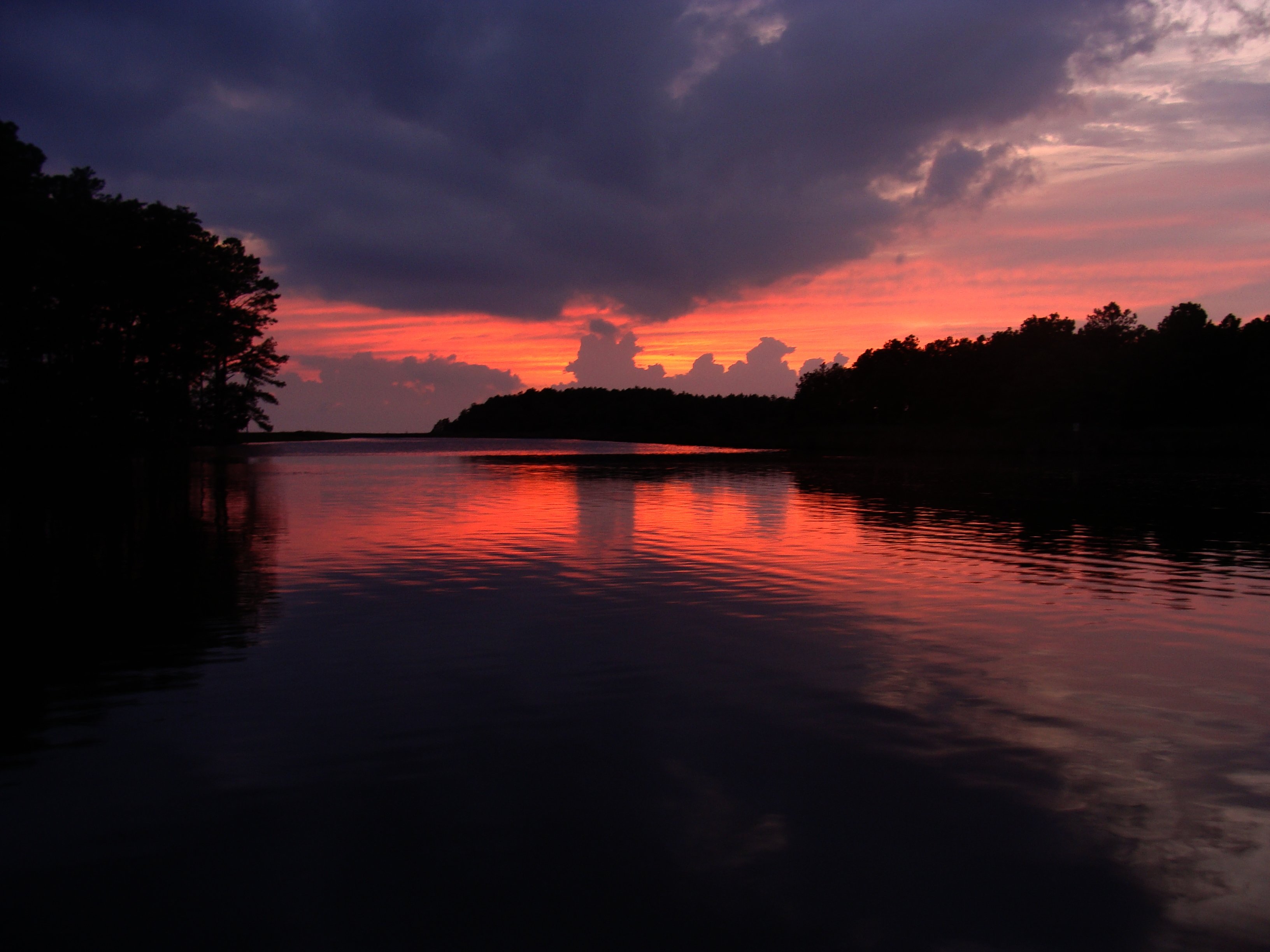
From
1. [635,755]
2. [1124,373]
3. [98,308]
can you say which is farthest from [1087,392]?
[635,755]

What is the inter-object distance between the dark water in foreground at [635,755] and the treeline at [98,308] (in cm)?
2301

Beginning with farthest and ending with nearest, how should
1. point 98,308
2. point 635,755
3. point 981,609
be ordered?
point 98,308, point 981,609, point 635,755

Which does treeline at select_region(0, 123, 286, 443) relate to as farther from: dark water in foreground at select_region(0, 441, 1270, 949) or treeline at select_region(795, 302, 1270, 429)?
treeline at select_region(795, 302, 1270, 429)

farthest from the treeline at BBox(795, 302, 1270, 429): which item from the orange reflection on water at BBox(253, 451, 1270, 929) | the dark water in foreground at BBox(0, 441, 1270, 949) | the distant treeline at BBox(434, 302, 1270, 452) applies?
the dark water in foreground at BBox(0, 441, 1270, 949)

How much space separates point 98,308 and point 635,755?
2025 inches

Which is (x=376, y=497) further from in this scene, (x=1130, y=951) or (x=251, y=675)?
(x=1130, y=951)

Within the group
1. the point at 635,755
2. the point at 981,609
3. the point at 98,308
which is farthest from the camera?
the point at 98,308

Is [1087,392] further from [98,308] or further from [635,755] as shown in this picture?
[635,755]

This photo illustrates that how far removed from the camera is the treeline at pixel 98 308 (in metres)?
34.2

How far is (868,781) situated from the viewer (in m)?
6.75

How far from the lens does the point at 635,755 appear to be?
287 inches

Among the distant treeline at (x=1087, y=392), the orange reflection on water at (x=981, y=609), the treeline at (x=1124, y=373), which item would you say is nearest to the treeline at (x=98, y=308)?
the orange reflection on water at (x=981, y=609)

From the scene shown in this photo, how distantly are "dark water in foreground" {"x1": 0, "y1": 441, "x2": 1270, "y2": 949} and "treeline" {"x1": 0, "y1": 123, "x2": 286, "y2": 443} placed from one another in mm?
23012

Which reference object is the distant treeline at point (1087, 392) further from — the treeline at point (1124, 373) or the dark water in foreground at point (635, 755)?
the dark water in foreground at point (635, 755)
